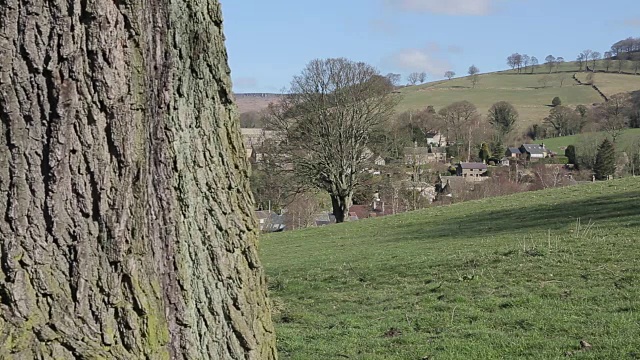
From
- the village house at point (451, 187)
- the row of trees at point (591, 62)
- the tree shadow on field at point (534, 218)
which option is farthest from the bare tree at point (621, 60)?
the tree shadow on field at point (534, 218)

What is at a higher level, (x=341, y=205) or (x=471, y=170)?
(x=471, y=170)

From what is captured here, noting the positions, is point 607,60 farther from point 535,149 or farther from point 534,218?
point 534,218

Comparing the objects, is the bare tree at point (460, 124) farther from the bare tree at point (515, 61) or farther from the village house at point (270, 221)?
the bare tree at point (515, 61)

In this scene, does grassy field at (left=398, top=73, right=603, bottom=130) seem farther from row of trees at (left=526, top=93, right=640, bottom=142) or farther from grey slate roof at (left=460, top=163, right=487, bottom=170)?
grey slate roof at (left=460, top=163, right=487, bottom=170)

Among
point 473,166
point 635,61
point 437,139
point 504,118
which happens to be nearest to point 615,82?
point 635,61

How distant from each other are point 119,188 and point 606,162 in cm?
5311

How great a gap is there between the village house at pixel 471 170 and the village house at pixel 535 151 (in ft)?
22.1

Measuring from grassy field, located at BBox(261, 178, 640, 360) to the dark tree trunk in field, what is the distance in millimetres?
3494

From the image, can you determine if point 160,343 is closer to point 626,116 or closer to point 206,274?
point 206,274

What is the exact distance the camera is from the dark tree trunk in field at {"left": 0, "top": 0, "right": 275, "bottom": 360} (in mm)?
2859

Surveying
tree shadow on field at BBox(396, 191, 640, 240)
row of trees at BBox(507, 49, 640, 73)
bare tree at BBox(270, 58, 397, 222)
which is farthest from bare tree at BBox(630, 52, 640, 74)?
tree shadow on field at BBox(396, 191, 640, 240)

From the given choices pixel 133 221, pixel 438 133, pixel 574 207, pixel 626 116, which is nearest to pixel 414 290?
pixel 133 221

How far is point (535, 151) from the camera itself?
72.8 m

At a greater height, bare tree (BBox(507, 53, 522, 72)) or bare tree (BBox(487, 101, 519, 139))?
bare tree (BBox(507, 53, 522, 72))
